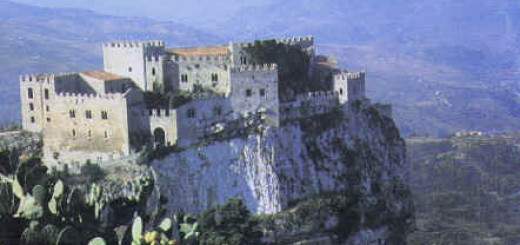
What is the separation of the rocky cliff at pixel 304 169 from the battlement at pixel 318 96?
1.61 metres

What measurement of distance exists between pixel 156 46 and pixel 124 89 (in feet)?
18.6

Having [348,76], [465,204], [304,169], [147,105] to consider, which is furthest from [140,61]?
[465,204]

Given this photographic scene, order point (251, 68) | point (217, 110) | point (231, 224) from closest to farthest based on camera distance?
point (231, 224)
point (217, 110)
point (251, 68)

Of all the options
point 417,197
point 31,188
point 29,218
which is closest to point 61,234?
point 29,218

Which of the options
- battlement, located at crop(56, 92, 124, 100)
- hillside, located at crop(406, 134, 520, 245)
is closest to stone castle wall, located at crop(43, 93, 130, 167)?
battlement, located at crop(56, 92, 124, 100)

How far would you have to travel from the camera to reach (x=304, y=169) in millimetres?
85438

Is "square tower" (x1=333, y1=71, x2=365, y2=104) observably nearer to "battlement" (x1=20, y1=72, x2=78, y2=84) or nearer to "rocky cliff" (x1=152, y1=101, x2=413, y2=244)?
"rocky cliff" (x1=152, y1=101, x2=413, y2=244)

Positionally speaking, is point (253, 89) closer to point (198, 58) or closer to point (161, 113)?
point (198, 58)

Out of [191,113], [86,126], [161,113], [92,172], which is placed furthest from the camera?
[86,126]

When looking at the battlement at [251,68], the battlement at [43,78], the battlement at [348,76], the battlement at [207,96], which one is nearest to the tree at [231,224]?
the battlement at [207,96]

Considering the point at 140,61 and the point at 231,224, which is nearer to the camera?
the point at 231,224

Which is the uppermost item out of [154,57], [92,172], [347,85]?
[154,57]

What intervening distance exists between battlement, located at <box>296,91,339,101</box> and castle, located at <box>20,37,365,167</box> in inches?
3.9

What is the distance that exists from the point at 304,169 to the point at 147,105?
16.6 m
